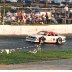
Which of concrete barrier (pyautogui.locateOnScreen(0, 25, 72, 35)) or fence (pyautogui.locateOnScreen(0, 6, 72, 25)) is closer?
concrete barrier (pyautogui.locateOnScreen(0, 25, 72, 35))

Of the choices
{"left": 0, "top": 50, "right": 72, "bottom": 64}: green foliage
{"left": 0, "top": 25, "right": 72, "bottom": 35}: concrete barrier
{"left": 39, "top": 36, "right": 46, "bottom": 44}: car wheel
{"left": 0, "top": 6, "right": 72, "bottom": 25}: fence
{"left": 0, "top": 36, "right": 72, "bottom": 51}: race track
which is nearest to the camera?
{"left": 0, "top": 50, "right": 72, "bottom": 64}: green foliage

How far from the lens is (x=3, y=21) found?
34.0 metres

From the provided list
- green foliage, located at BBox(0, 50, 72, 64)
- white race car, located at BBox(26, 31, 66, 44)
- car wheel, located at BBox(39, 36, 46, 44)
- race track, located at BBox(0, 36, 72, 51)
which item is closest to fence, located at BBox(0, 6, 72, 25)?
race track, located at BBox(0, 36, 72, 51)

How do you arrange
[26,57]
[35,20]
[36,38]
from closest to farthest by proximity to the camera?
[26,57]
[36,38]
[35,20]

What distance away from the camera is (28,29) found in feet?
109

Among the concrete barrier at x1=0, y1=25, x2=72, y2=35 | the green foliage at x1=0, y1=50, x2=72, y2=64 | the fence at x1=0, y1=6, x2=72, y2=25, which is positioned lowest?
the concrete barrier at x1=0, y1=25, x2=72, y2=35

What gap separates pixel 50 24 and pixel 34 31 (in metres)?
2.55

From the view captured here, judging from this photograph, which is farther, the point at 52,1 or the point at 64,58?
the point at 52,1

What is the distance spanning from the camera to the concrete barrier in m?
32.3

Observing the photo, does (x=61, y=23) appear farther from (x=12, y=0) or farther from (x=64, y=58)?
(x=64, y=58)

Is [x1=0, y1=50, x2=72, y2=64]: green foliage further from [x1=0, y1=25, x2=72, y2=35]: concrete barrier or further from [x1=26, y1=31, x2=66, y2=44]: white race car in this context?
[x1=0, y1=25, x2=72, y2=35]: concrete barrier

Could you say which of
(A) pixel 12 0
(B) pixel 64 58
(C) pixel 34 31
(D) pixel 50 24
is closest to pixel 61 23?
(D) pixel 50 24

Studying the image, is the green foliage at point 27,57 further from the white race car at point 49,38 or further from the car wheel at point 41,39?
the white race car at point 49,38

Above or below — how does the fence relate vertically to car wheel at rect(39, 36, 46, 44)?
above
